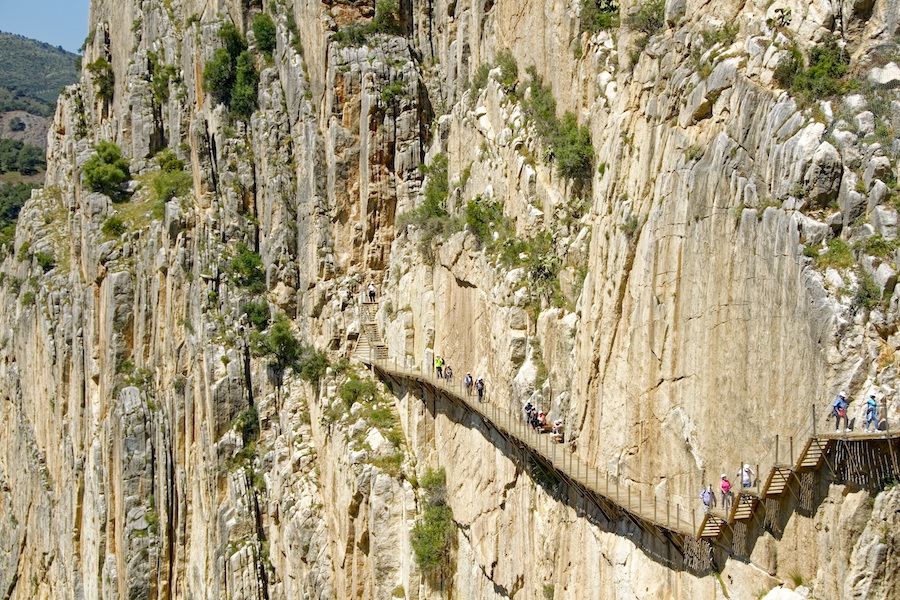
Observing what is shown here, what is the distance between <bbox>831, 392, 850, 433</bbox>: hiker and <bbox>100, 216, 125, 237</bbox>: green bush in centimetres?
4352

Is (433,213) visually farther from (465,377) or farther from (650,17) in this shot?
(650,17)

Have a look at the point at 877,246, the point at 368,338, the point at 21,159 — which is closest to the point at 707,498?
the point at 877,246

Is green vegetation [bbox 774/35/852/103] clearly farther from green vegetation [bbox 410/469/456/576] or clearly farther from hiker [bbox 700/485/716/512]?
green vegetation [bbox 410/469/456/576]

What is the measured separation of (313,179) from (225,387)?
950 cm

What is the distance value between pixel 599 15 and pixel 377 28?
16.8 m

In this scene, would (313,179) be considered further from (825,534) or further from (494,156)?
(825,534)

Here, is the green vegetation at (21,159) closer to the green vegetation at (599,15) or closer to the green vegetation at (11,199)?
the green vegetation at (11,199)

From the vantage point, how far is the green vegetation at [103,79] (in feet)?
213

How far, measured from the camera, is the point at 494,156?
3378 cm

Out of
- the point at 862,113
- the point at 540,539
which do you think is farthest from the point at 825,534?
the point at 540,539

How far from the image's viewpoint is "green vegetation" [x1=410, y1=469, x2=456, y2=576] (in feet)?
112

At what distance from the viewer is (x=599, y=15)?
94.4 ft

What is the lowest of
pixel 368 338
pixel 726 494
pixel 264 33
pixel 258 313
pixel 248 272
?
pixel 726 494

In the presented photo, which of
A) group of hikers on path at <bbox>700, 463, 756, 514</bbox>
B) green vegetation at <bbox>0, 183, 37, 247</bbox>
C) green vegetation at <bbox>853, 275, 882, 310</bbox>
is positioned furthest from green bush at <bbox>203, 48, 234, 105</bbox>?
green vegetation at <bbox>0, 183, 37, 247</bbox>
